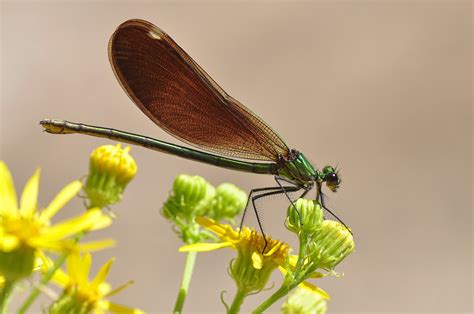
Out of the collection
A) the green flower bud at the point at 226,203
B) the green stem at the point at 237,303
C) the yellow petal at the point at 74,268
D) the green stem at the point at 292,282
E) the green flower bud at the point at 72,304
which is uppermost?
the green flower bud at the point at 226,203

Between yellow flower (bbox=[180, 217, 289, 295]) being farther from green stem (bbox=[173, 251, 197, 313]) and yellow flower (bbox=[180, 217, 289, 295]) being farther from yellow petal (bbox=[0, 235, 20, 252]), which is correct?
yellow petal (bbox=[0, 235, 20, 252])

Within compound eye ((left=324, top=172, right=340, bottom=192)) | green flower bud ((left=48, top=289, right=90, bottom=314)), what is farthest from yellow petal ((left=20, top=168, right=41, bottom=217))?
compound eye ((left=324, top=172, right=340, bottom=192))

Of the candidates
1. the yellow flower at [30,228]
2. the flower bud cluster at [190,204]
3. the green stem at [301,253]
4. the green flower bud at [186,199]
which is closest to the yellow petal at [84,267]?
the yellow flower at [30,228]

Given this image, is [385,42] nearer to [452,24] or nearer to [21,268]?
[452,24]

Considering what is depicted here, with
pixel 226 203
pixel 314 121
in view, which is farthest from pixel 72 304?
pixel 314 121

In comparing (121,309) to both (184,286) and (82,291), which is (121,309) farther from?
(184,286)

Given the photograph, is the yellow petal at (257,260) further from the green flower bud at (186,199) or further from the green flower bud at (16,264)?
the green flower bud at (16,264)

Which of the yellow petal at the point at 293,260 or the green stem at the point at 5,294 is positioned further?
the yellow petal at the point at 293,260
